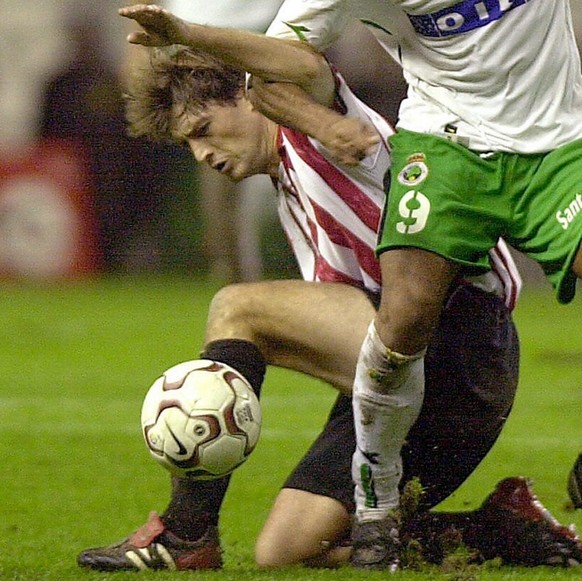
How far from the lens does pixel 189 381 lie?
3.90m

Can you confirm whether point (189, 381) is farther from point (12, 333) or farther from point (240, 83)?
point (12, 333)

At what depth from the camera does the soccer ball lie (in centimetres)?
383

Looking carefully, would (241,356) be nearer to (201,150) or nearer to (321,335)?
(321,335)

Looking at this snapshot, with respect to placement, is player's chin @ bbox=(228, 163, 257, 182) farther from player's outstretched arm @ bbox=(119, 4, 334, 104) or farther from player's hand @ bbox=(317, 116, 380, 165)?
player's hand @ bbox=(317, 116, 380, 165)

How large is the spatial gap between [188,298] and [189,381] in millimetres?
7800

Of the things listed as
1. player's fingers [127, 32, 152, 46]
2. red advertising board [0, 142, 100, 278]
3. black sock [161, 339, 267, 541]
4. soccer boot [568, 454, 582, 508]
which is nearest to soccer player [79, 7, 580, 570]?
black sock [161, 339, 267, 541]

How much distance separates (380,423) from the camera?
13.1 feet

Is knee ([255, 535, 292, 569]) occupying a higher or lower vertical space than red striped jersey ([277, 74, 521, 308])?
lower

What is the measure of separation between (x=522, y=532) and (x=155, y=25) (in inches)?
61.4

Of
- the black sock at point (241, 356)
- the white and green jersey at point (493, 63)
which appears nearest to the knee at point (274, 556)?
the black sock at point (241, 356)

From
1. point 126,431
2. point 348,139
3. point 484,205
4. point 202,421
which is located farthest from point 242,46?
point 126,431

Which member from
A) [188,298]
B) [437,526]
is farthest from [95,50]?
[437,526]

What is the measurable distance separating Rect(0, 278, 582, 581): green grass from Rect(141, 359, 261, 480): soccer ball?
274 millimetres

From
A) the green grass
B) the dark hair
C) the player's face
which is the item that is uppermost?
the dark hair
